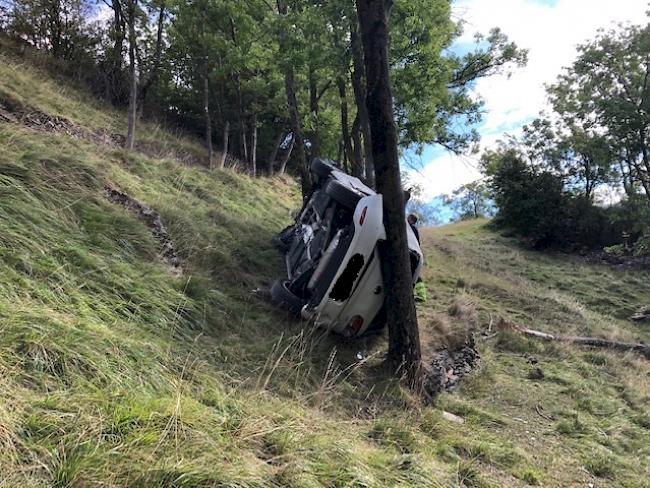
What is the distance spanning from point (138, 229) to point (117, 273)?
1.26 meters

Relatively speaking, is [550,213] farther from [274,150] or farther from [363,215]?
[363,215]

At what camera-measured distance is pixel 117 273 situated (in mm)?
4816

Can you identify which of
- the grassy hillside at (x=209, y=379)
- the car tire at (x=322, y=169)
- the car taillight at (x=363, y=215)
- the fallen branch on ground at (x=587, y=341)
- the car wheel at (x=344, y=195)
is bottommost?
the grassy hillside at (x=209, y=379)

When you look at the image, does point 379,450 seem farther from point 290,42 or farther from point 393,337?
point 290,42

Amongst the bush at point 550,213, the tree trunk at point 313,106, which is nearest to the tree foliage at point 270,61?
the tree trunk at point 313,106

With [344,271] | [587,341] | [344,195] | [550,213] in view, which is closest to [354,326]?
[344,271]

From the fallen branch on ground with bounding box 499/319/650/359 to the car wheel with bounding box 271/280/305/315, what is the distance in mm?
5188

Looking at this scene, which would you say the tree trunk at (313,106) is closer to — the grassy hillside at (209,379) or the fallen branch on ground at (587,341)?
the grassy hillside at (209,379)

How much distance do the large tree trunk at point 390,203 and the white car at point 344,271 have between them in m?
0.16

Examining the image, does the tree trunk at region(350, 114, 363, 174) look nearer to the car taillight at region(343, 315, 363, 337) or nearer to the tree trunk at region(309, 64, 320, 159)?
the tree trunk at region(309, 64, 320, 159)

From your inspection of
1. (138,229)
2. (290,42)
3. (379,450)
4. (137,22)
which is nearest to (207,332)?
(138,229)

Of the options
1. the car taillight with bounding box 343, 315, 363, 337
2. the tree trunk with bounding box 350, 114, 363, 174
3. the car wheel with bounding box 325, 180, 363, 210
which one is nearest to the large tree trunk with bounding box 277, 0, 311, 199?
the tree trunk with bounding box 350, 114, 363, 174

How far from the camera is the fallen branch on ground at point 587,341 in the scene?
9.64 m

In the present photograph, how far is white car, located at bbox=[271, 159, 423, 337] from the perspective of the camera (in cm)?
577
